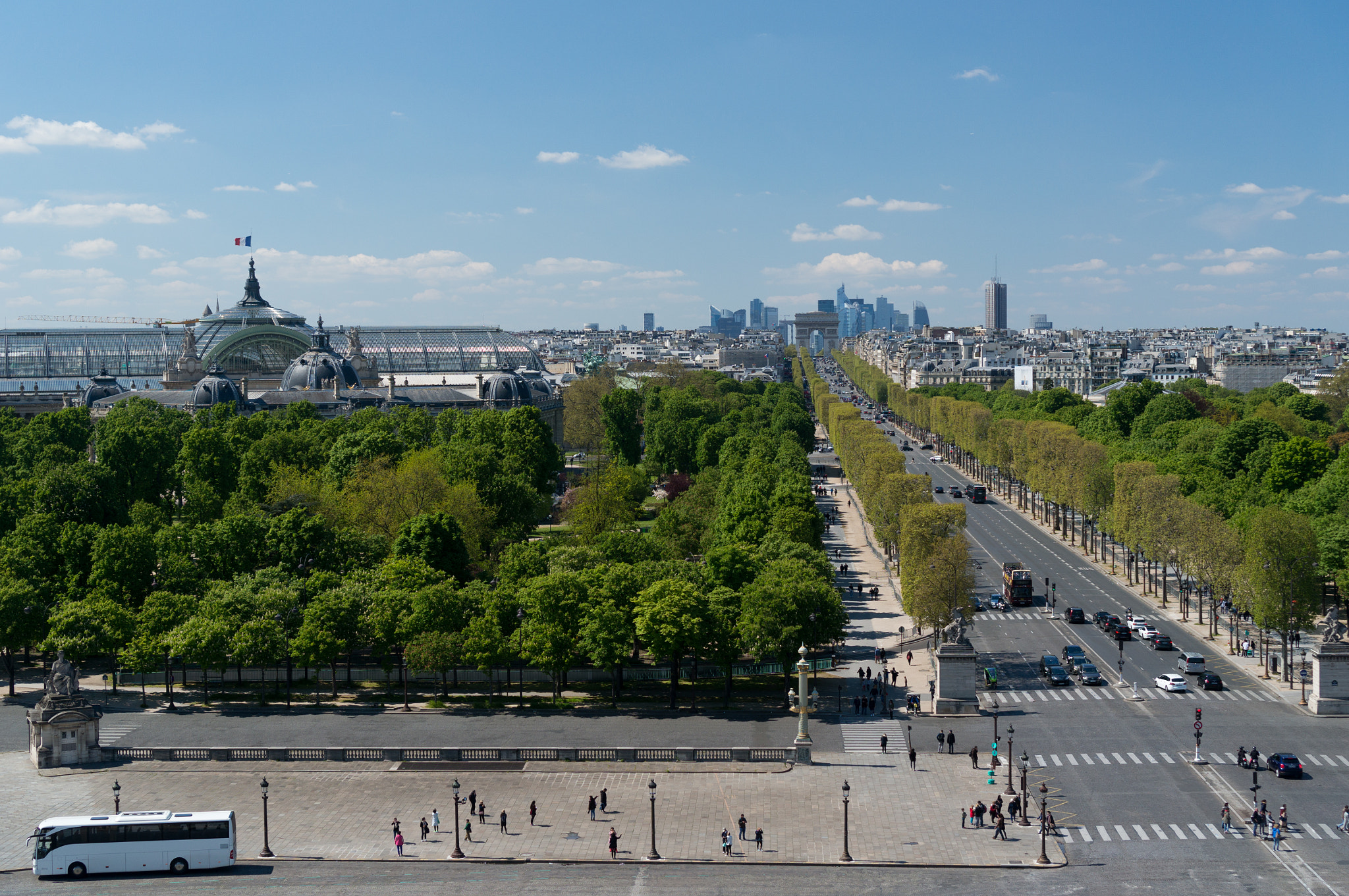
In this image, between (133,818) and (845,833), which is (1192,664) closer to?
(845,833)

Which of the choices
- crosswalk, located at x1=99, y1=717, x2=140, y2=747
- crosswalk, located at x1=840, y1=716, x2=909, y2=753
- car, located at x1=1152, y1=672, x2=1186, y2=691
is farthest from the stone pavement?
car, located at x1=1152, y1=672, x2=1186, y2=691

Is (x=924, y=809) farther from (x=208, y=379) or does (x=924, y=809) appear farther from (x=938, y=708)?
(x=208, y=379)

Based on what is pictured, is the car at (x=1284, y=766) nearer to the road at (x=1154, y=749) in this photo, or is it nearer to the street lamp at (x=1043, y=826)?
the road at (x=1154, y=749)

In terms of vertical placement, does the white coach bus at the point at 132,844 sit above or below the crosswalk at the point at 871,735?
above

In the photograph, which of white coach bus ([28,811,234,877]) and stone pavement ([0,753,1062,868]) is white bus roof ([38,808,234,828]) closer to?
white coach bus ([28,811,234,877])

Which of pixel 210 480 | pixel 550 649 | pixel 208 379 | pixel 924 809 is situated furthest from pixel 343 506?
pixel 208 379

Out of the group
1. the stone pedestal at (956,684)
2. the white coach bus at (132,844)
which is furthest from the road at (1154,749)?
the white coach bus at (132,844)
